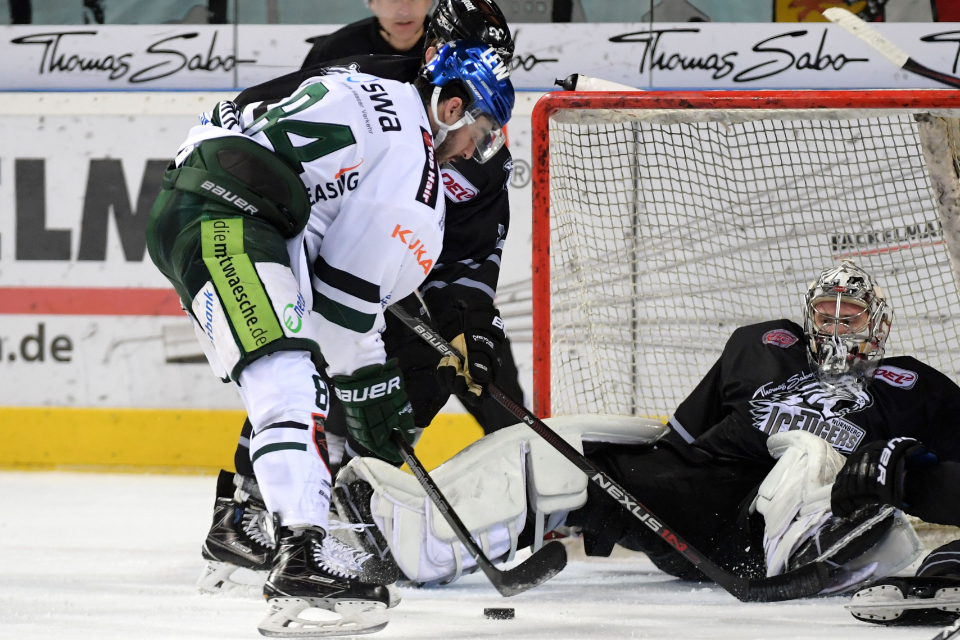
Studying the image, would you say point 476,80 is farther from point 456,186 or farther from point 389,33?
point 389,33

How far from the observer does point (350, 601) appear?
144cm

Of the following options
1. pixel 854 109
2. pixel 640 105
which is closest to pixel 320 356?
pixel 640 105

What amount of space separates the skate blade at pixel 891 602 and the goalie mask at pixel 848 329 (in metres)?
0.62

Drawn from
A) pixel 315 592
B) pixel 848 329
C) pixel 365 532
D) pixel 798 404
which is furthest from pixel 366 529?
pixel 848 329

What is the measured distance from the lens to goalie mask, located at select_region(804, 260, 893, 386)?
228cm

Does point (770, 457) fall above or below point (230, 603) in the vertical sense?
above

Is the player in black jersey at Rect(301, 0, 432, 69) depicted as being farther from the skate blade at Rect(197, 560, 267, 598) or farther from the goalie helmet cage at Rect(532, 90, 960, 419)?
the skate blade at Rect(197, 560, 267, 598)

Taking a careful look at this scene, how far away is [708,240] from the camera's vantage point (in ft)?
10.1

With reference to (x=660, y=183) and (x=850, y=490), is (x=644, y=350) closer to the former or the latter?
(x=660, y=183)

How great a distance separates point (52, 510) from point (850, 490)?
7.48ft

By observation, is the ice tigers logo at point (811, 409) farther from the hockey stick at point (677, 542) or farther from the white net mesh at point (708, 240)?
the white net mesh at point (708, 240)

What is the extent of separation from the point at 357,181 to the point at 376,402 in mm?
362

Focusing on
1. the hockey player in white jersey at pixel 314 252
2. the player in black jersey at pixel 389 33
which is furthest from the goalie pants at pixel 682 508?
the player in black jersey at pixel 389 33

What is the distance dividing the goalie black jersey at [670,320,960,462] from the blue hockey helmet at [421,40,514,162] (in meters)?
0.91
